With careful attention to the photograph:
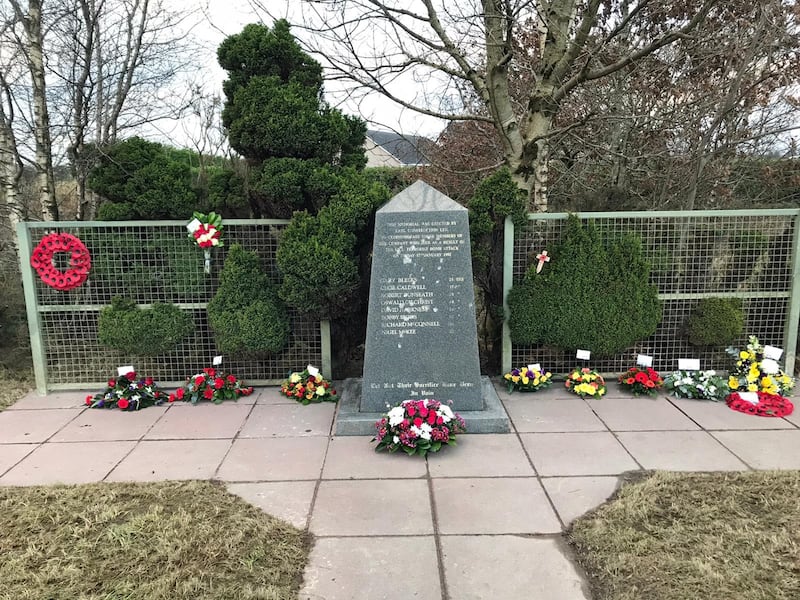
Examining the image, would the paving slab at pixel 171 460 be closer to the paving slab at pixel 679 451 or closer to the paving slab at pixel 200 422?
the paving slab at pixel 200 422

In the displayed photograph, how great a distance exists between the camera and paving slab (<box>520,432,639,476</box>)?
12.6 feet

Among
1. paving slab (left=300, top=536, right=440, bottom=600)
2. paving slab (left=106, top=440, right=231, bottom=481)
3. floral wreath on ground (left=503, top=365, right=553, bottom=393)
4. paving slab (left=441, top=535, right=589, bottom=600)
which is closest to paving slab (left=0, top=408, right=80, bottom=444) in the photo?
paving slab (left=106, top=440, right=231, bottom=481)

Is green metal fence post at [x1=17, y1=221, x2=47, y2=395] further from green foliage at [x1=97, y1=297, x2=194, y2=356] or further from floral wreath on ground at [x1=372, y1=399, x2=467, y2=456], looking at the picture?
floral wreath on ground at [x1=372, y1=399, x2=467, y2=456]

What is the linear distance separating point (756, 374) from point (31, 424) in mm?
6290

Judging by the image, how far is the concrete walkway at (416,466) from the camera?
283 centimetres

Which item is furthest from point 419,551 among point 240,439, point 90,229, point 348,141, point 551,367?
point 90,229

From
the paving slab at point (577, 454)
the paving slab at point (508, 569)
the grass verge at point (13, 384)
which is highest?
the grass verge at point (13, 384)

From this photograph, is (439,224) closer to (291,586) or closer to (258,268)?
(258,268)

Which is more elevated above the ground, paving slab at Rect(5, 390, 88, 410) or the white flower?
the white flower

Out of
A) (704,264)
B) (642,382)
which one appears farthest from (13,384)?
(704,264)

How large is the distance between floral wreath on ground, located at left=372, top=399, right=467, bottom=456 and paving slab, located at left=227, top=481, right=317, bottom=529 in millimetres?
669

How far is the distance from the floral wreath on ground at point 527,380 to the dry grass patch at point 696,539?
1744mm

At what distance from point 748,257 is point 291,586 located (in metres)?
5.07

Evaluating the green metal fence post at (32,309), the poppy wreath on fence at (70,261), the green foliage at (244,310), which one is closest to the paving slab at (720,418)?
the green foliage at (244,310)
